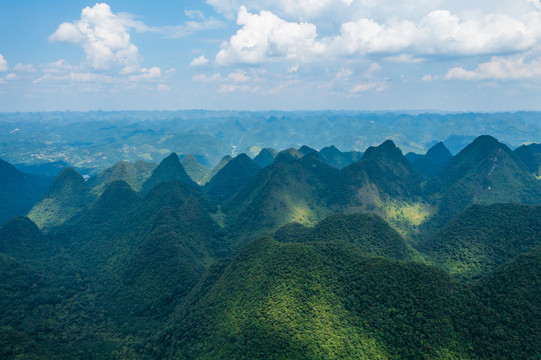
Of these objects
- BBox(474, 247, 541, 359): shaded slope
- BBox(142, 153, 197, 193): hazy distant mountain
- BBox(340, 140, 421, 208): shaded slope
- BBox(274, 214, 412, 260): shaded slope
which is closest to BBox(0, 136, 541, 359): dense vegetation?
BBox(474, 247, 541, 359): shaded slope

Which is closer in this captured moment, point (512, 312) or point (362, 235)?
point (512, 312)

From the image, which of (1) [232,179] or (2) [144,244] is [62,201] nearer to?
(2) [144,244]

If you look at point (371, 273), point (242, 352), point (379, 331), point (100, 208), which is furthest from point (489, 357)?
point (100, 208)

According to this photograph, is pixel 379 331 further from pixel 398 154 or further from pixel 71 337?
pixel 398 154

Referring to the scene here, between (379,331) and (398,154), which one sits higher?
(398,154)

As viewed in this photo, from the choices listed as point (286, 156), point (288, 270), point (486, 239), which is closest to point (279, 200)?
point (288, 270)

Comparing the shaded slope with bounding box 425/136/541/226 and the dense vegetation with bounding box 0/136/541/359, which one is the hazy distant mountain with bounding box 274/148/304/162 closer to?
the dense vegetation with bounding box 0/136/541/359
